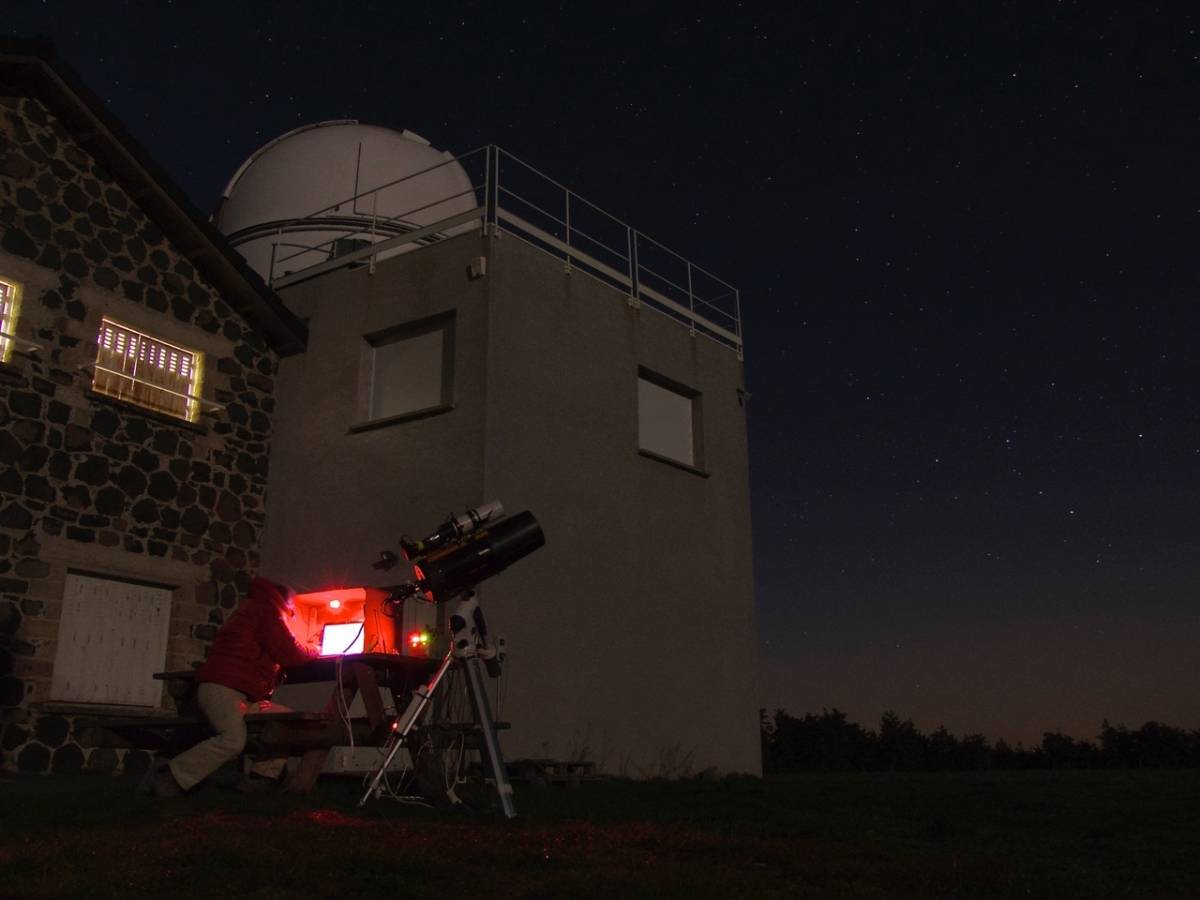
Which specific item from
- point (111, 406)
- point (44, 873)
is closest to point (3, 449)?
point (111, 406)

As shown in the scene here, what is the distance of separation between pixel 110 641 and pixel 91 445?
1.97 metres

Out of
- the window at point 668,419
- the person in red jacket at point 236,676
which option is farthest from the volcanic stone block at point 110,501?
the window at point 668,419

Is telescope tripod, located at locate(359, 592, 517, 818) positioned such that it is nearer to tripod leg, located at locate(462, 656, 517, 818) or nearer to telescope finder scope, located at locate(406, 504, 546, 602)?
tripod leg, located at locate(462, 656, 517, 818)

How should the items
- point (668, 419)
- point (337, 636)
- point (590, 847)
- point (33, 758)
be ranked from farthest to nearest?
1. point (668, 419)
2. point (337, 636)
3. point (33, 758)
4. point (590, 847)

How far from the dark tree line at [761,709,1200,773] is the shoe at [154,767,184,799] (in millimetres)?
17795

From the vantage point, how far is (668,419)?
14.4 meters

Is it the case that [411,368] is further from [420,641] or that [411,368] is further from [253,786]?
[253,786]

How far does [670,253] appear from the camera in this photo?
15.2 metres

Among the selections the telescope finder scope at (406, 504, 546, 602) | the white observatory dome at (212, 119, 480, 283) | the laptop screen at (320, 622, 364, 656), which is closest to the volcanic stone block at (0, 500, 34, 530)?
the laptop screen at (320, 622, 364, 656)

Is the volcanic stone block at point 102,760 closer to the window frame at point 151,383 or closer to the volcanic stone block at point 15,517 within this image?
the volcanic stone block at point 15,517

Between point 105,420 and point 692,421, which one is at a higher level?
point 692,421

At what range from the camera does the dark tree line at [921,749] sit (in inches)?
934

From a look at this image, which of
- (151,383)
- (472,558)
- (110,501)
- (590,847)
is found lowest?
(590,847)

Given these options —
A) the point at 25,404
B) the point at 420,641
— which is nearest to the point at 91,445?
the point at 25,404
